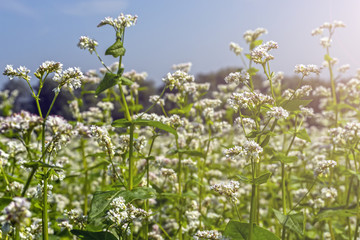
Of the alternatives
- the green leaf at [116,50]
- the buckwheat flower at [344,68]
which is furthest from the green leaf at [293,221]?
the buckwheat flower at [344,68]

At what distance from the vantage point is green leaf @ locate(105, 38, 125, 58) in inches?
133

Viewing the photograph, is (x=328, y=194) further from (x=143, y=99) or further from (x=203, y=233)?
(x=143, y=99)

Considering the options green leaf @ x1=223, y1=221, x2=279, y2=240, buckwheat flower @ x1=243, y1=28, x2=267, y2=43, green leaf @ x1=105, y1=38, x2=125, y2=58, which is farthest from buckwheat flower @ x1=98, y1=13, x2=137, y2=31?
buckwheat flower @ x1=243, y1=28, x2=267, y2=43

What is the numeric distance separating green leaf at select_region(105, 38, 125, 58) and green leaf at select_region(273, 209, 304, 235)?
2.05m

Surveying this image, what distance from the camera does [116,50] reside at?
11.2 ft

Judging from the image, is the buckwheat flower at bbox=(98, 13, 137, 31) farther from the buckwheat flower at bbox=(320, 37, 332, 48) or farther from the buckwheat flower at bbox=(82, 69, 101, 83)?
the buckwheat flower at bbox=(320, 37, 332, 48)

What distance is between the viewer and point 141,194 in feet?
10.7

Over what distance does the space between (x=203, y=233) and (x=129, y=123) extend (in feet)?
3.88

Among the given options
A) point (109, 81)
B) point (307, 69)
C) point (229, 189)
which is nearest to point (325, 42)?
point (307, 69)

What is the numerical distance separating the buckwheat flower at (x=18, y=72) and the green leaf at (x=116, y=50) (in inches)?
28.4

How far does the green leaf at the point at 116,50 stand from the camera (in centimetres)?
338

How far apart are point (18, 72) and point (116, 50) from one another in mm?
874

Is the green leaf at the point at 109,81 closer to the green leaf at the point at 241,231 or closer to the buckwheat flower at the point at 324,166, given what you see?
the green leaf at the point at 241,231

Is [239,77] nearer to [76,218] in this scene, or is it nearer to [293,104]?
[293,104]
